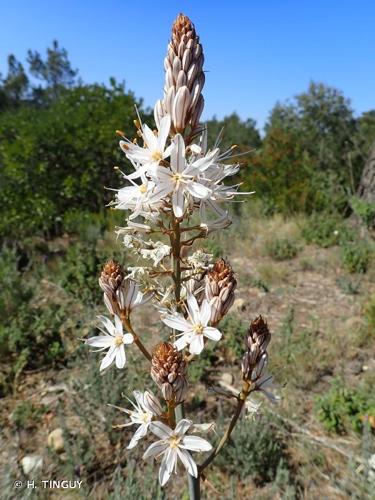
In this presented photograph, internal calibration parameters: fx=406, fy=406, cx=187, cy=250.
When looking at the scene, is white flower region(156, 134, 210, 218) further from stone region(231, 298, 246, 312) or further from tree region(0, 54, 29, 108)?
tree region(0, 54, 29, 108)

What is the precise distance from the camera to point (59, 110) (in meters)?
9.05

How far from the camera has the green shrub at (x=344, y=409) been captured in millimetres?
3079

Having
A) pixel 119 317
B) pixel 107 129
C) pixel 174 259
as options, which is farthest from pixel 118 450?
pixel 107 129

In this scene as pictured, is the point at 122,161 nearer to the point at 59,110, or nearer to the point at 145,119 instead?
the point at 145,119

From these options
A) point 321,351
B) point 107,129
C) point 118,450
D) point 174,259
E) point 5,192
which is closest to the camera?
point 174,259

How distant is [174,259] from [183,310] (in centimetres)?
20

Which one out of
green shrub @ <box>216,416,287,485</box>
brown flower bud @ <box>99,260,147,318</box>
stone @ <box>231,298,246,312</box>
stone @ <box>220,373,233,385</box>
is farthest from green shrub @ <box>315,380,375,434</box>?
brown flower bud @ <box>99,260,147,318</box>

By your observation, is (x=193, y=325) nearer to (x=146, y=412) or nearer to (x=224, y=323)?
(x=146, y=412)

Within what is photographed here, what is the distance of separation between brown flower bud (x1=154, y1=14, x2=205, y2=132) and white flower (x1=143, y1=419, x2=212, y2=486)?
3.39 ft

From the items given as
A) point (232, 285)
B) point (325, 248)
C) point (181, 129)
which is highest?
point (181, 129)

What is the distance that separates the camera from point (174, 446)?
140cm

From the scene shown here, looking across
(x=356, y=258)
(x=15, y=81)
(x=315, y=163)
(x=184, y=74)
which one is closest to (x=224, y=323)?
(x=356, y=258)

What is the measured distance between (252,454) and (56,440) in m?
1.45

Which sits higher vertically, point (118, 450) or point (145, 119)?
point (145, 119)
